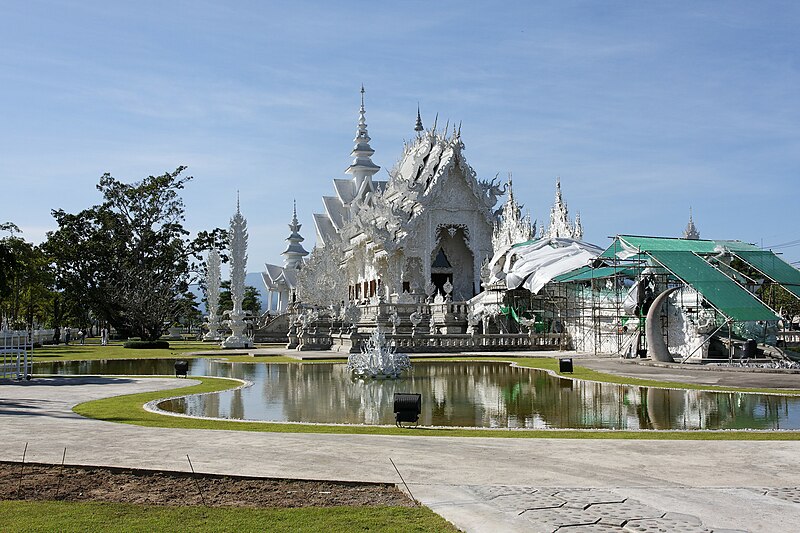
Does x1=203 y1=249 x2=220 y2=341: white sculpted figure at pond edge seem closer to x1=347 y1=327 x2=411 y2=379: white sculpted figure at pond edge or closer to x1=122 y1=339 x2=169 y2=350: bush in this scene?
x1=122 y1=339 x2=169 y2=350: bush

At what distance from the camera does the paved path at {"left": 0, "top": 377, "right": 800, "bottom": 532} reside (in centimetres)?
717

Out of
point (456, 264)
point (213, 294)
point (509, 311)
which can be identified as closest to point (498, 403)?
point (509, 311)

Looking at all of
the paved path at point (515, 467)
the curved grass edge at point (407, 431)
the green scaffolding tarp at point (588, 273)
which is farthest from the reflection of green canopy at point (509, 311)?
the paved path at point (515, 467)

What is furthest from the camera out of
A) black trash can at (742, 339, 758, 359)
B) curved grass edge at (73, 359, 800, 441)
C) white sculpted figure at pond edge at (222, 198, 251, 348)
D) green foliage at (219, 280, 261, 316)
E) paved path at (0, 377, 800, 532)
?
green foliage at (219, 280, 261, 316)

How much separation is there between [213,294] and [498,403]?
155 ft

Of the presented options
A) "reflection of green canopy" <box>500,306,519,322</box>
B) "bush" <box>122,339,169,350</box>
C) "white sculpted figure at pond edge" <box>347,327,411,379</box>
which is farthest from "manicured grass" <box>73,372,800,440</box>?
"bush" <box>122,339,169,350</box>

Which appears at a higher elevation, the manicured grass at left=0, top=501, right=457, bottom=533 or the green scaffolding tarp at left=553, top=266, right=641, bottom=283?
the green scaffolding tarp at left=553, top=266, right=641, bottom=283

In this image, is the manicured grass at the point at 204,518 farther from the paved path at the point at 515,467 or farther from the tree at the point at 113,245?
the tree at the point at 113,245

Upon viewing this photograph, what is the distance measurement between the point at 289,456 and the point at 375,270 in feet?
145

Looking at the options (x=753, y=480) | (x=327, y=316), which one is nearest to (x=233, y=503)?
(x=753, y=480)

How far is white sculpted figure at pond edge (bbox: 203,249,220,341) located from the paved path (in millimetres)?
48446

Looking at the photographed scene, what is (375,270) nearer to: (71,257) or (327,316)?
(327,316)

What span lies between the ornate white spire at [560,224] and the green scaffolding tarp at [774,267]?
69.4ft

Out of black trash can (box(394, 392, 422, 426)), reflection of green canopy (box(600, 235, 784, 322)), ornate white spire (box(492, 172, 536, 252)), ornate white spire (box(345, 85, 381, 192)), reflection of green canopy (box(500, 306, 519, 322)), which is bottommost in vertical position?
black trash can (box(394, 392, 422, 426))
